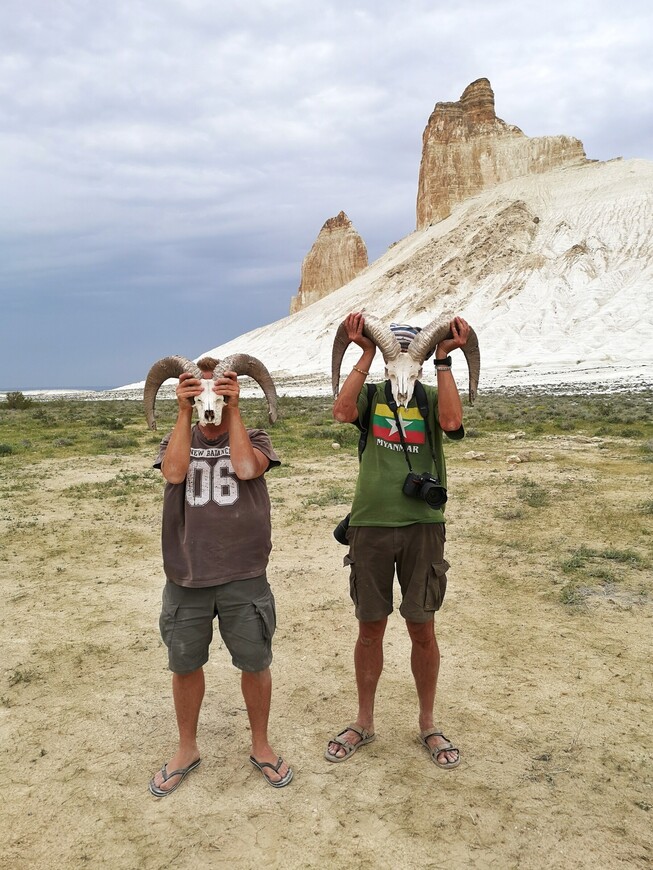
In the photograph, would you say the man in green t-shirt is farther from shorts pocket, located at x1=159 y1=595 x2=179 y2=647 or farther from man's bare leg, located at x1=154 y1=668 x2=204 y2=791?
shorts pocket, located at x1=159 y1=595 x2=179 y2=647

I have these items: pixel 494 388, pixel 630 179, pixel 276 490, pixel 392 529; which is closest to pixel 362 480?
pixel 392 529

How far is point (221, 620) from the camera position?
11.9 feet

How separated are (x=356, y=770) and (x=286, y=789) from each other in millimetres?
465

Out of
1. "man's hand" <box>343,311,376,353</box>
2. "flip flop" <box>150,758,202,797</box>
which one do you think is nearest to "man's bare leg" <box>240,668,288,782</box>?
"flip flop" <box>150,758,202,797</box>

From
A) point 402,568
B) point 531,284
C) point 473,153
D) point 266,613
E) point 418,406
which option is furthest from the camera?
point 473,153

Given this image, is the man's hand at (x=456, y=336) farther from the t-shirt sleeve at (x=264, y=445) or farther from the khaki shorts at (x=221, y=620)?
the khaki shorts at (x=221, y=620)

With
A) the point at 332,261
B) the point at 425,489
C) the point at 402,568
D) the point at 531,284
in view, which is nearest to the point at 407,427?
the point at 425,489

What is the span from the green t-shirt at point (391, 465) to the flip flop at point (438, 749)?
4.77 feet

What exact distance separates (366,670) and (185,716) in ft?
3.91

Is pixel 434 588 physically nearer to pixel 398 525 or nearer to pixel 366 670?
pixel 398 525

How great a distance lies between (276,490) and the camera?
39.5ft

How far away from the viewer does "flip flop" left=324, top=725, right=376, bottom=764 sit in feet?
12.9

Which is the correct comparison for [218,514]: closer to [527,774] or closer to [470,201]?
[527,774]

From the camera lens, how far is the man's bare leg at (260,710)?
12.2 ft
